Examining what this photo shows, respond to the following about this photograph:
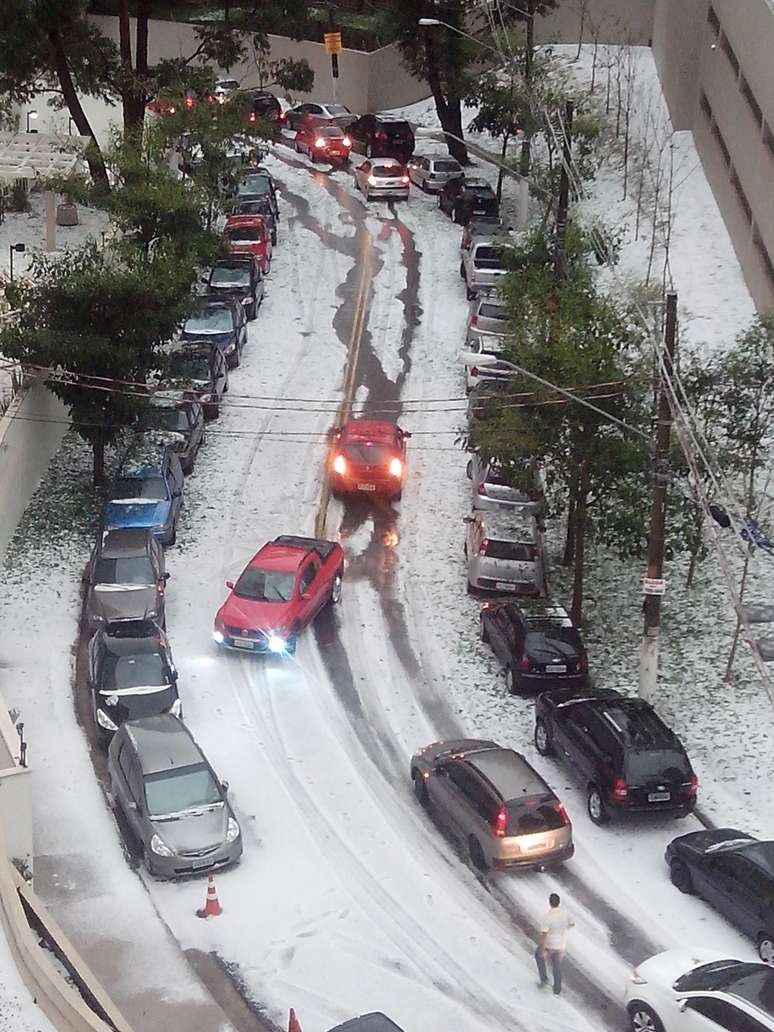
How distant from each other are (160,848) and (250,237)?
29.6m

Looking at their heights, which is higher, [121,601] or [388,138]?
[388,138]

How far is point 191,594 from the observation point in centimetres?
3023

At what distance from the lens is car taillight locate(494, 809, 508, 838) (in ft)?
70.6

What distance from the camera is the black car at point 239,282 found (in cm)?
4381

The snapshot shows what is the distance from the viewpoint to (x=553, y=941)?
1917 centimetres

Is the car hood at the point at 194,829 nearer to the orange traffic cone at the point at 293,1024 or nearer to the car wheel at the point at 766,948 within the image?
the orange traffic cone at the point at 293,1024

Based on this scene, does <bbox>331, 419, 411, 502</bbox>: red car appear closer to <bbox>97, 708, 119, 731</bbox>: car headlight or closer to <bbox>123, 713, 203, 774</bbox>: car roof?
<bbox>97, 708, 119, 731</bbox>: car headlight

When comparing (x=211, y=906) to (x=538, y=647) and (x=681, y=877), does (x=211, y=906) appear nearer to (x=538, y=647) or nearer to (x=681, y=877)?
(x=681, y=877)

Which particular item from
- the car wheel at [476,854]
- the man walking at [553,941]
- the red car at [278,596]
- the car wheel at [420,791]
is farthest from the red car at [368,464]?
the man walking at [553,941]

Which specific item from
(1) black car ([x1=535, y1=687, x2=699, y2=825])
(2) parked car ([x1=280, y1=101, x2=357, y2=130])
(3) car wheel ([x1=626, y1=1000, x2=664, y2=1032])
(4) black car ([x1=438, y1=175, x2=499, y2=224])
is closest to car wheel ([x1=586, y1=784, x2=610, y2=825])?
(1) black car ([x1=535, y1=687, x2=699, y2=825])

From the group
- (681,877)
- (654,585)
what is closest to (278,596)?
(654,585)

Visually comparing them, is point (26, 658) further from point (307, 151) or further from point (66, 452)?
point (307, 151)

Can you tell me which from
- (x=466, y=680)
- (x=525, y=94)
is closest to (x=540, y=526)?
(x=466, y=680)

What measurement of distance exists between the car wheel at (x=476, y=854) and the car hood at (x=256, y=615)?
274 inches
